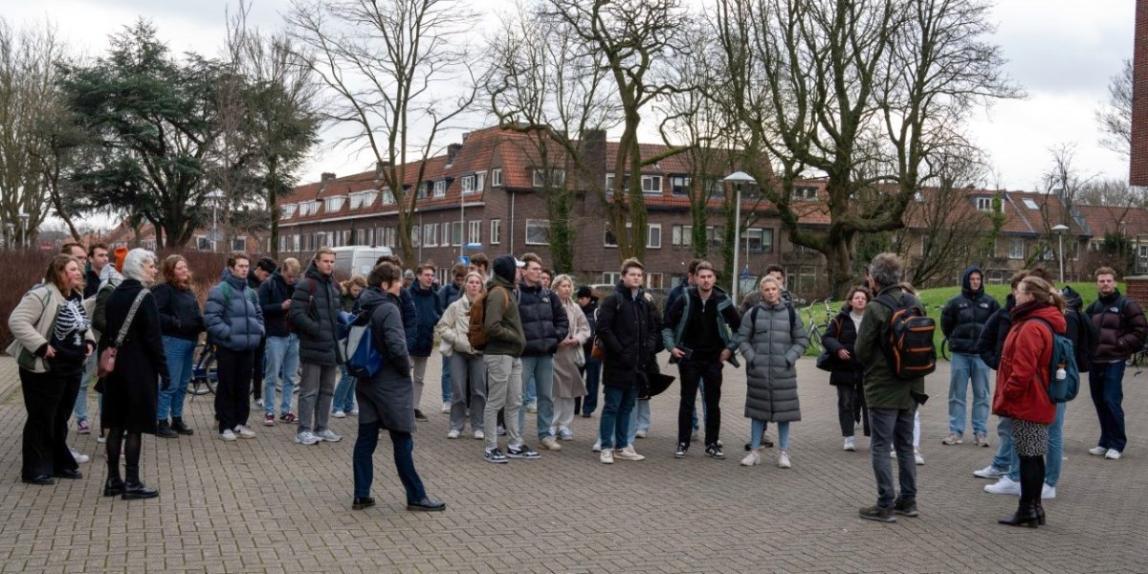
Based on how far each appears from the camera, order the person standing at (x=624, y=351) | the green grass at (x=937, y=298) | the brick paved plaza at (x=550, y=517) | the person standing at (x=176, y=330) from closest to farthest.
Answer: the brick paved plaza at (x=550, y=517)
the person standing at (x=624, y=351)
the person standing at (x=176, y=330)
the green grass at (x=937, y=298)

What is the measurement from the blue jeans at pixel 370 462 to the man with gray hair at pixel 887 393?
324cm

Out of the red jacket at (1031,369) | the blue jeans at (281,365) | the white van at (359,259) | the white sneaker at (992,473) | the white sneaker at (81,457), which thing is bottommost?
the white sneaker at (992,473)

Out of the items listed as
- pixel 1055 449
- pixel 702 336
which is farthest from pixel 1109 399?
pixel 702 336

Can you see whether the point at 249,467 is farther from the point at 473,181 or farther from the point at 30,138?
the point at 473,181

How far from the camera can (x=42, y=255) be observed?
24203mm

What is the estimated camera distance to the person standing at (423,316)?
13202 millimetres

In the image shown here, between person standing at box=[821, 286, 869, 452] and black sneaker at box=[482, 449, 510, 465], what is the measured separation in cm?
345

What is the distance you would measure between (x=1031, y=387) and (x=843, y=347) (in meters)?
3.44

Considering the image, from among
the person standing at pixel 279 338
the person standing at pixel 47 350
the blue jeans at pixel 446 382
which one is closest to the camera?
the person standing at pixel 47 350

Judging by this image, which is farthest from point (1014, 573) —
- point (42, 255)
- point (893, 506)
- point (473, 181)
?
point (473, 181)

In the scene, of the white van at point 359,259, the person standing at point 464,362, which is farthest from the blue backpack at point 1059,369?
the white van at point 359,259

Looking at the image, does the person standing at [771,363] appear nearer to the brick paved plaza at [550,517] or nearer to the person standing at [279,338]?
the brick paved plaza at [550,517]

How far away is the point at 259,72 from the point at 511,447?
107 ft

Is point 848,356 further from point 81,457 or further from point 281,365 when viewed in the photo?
point 81,457
